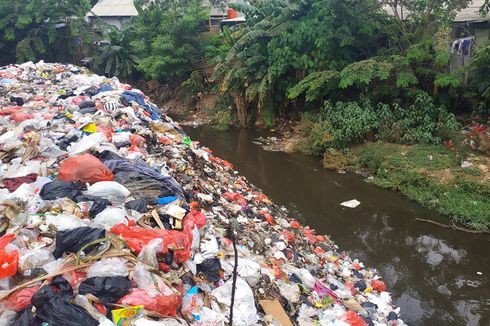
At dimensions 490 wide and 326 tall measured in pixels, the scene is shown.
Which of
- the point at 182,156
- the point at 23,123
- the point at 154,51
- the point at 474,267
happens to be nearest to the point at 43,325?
the point at 182,156

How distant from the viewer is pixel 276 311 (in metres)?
3.33

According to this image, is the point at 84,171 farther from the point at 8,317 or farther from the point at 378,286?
the point at 378,286

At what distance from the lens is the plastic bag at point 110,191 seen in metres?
3.89

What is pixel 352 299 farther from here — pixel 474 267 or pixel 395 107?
pixel 395 107

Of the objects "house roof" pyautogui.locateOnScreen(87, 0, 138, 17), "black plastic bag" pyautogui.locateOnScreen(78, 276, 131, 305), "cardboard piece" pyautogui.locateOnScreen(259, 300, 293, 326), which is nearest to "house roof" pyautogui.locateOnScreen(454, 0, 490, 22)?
"cardboard piece" pyautogui.locateOnScreen(259, 300, 293, 326)

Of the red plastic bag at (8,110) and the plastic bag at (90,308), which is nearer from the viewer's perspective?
the plastic bag at (90,308)

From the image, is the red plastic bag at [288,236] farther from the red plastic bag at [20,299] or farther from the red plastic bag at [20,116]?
the red plastic bag at [20,116]

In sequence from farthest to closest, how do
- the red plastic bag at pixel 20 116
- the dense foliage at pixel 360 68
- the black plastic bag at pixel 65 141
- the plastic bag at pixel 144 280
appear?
the dense foliage at pixel 360 68
the red plastic bag at pixel 20 116
the black plastic bag at pixel 65 141
the plastic bag at pixel 144 280

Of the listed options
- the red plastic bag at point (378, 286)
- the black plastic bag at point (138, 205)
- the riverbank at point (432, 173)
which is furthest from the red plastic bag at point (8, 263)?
the riverbank at point (432, 173)

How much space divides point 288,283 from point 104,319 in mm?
1899

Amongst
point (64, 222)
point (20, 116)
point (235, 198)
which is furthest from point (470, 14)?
point (64, 222)

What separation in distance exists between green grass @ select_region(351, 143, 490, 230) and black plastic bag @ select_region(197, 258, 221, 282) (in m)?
4.78

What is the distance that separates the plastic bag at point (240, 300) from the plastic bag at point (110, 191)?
127 centimetres

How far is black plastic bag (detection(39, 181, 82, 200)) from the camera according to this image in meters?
3.78
